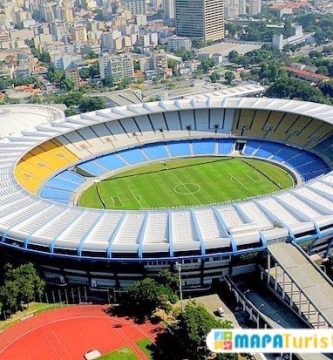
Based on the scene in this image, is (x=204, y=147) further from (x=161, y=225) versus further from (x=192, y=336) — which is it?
(x=192, y=336)

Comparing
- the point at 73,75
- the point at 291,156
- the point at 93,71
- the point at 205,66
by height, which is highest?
the point at 291,156

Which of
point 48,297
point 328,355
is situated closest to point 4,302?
point 48,297

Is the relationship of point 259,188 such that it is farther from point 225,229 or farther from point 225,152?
point 225,229

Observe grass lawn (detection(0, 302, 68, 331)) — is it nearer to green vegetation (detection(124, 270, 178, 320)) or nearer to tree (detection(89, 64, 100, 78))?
green vegetation (detection(124, 270, 178, 320))

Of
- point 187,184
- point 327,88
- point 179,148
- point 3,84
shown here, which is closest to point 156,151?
point 179,148

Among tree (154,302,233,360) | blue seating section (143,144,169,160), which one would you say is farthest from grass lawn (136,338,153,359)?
blue seating section (143,144,169,160)

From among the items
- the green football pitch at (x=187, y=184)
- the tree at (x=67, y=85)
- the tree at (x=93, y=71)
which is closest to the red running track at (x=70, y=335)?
the green football pitch at (x=187, y=184)

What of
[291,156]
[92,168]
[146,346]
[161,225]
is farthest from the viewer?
[92,168]
